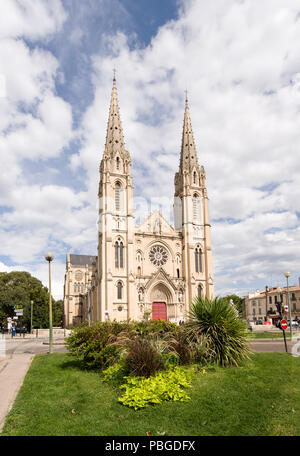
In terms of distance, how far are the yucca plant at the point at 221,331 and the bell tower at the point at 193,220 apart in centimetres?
3534

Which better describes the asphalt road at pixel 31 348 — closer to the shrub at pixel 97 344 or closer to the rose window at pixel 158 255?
the shrub at pixel 97 344

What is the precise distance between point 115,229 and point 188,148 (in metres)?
19.2

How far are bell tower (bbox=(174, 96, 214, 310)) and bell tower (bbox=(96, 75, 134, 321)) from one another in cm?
879

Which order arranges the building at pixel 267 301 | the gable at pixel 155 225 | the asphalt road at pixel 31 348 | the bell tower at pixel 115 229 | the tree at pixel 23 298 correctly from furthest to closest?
the building at pixel 267 301 < the tree at pixel 23 298 < the gable at pixel 155 225 < the bell tower at pixel 115 229 < the asphalt road at pixel 31 348

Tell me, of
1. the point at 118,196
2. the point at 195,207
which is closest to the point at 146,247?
the point at 118,196

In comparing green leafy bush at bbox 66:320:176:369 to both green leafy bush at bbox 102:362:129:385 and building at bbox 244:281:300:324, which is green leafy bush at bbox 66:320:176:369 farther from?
building at bbox 244:281:300:324

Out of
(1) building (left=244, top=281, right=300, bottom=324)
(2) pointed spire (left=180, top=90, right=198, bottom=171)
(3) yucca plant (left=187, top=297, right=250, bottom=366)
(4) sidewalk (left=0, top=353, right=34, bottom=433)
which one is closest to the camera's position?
(4) sidewalk (left=0, top=353, right=34, bottom=433)

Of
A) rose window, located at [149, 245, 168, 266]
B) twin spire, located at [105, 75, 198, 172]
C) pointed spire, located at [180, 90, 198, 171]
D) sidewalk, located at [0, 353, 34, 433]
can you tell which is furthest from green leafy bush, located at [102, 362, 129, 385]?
pointed spire, located at [180, 90, 198, 171]

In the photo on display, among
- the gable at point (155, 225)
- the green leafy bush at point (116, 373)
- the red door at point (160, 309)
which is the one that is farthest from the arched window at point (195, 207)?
the green leafy bush at point (116, 373)

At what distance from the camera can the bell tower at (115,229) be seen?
42375 mm

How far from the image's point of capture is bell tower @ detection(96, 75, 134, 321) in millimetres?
42375

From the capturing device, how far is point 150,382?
7703 mm

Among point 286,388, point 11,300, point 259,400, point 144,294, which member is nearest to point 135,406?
point 259,400

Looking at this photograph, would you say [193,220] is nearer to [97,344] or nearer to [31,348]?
[31,348]
